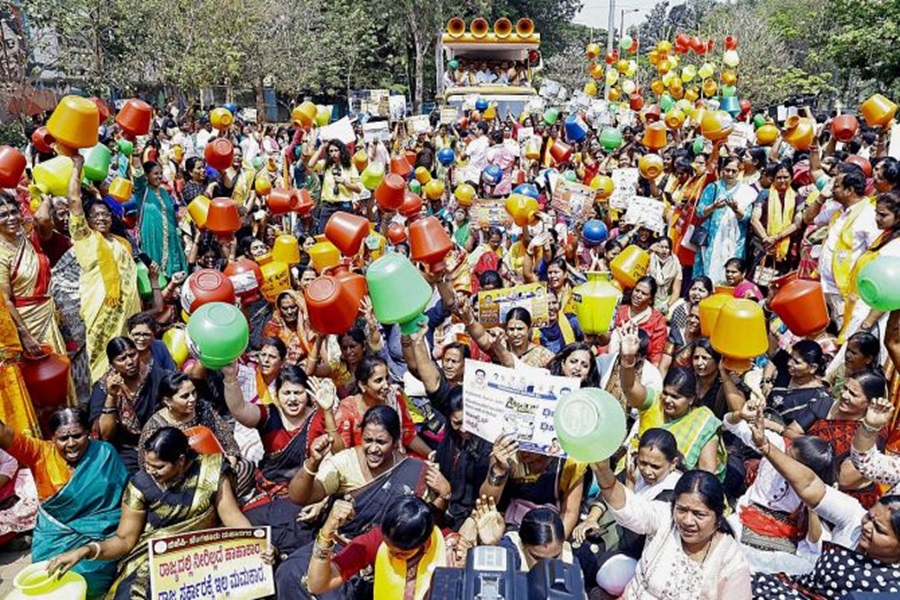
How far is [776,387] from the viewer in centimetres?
396

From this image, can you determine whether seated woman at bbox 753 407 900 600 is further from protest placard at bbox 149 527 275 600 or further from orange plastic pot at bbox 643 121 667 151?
orange plastic pot at bbox 643 121 667 151

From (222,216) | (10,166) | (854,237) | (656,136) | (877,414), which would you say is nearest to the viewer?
(877,414)

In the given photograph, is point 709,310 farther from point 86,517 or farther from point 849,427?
point 86,517

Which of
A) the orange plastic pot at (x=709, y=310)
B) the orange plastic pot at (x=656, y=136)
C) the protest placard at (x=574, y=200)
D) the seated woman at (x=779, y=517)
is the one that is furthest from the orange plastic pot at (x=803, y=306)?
the orange plastic pot at (x=656, y=136)

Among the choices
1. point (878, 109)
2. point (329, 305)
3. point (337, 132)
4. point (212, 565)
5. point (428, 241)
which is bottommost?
point (212, 565)

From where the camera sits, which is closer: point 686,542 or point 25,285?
point 686,542

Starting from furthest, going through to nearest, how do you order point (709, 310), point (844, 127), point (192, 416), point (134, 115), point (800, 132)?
point (844, 127)
point (800, 132)
point (134, 115)
point (709, 310)
point (192, 416)

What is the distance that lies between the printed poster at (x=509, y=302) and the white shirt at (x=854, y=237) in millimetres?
1717

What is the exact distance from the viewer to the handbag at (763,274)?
5.83 meters

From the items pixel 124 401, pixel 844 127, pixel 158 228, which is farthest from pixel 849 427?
pixel 158 228

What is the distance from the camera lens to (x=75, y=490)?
2.91 meters

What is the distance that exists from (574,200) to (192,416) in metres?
4.02

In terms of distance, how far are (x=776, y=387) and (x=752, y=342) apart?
0.94 meters

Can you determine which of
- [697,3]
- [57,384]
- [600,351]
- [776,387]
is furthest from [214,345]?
[697,3]
